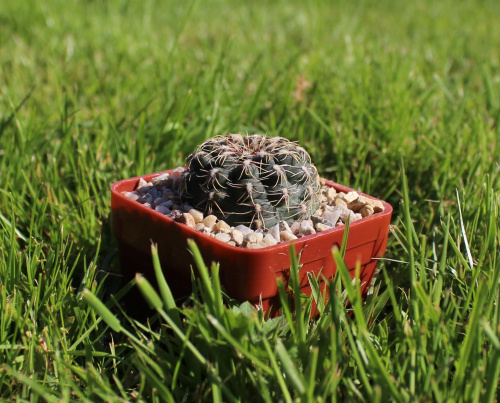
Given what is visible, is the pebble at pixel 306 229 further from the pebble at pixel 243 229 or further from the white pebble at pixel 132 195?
the white pebble at pixel 132 195

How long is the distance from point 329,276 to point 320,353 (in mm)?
351

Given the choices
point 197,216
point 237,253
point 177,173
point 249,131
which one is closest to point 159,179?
point 177,173

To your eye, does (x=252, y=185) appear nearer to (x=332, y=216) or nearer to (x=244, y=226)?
(x=244, y=226)

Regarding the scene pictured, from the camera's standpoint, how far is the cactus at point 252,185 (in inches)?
56.3

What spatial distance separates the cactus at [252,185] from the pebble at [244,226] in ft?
0.07

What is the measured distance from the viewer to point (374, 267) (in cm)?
155

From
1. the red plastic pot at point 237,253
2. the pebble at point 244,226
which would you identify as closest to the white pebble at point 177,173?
the pebble at point 244,226

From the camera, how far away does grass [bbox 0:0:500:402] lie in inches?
43.2

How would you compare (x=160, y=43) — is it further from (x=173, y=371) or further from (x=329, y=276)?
(x=173, y=371)

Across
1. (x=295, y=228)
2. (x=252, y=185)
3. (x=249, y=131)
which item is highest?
(x=252, y=185)

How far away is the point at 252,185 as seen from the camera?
1.42 meters

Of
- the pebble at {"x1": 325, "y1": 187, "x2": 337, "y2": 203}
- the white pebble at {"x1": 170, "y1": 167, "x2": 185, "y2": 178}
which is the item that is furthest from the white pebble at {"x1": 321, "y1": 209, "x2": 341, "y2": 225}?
the white pebble at {"x1": 170, "y1": 167, "x2": 185, "y2": 178}

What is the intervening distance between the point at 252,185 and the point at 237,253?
22cm

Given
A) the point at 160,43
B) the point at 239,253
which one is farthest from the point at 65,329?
the point at 160,43
